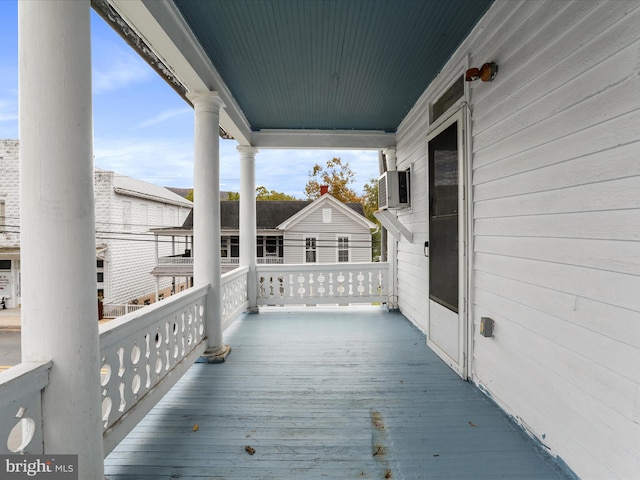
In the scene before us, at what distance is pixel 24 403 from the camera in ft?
4.08

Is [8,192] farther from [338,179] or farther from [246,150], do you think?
[338,179]

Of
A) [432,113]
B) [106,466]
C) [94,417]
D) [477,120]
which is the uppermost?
[432,113]

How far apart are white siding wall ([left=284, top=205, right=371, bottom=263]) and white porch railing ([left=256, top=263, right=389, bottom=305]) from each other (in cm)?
507

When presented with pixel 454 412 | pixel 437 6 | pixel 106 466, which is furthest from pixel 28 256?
pixel 437 6

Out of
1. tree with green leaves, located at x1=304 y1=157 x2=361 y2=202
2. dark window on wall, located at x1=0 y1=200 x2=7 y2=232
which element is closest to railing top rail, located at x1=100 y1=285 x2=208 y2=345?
dark window on wall, located at x1=0 y1=200 x2=7 y2=232

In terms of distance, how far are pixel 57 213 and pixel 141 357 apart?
120 centimetres

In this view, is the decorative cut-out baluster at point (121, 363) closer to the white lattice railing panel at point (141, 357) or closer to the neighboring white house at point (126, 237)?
the white lattice railing panel at point (141, 357)

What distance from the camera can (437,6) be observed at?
7.80 feet

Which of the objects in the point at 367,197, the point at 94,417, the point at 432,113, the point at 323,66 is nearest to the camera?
the point at 94,417

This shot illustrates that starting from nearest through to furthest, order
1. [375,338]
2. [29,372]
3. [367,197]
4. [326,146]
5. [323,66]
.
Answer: [29,372] → [323,66] → [375,338] → [326,146] → [367,197]

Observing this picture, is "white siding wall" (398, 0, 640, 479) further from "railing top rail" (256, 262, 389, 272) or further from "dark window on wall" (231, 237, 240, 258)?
"dark window on wall" (231, 237, 240, 258)

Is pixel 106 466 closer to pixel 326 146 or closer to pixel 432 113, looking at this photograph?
pixel 432 113

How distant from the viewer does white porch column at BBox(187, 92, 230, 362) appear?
3311mm

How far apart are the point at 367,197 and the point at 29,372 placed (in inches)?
633
